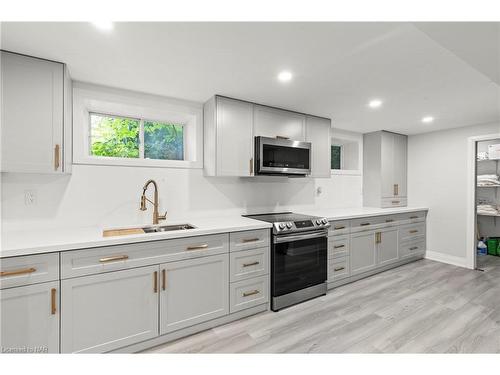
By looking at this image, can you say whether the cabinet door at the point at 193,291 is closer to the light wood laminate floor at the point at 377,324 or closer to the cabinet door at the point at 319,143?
the light wood laminate floor at the point at 377,324

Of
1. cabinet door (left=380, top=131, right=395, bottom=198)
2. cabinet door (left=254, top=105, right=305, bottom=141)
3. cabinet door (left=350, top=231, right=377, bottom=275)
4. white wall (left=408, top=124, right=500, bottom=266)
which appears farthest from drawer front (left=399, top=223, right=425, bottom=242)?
cabinet door (left=254, top=105, right=305, bottom=141)

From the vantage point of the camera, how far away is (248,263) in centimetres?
230

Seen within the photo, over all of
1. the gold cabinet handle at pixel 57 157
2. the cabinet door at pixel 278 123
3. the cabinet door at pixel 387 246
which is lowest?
the cabinet door at pixel 387 246

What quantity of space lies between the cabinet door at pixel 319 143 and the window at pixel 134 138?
1644 mm

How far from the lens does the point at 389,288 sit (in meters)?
3.00

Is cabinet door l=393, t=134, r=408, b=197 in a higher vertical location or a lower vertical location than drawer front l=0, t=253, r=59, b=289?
higher

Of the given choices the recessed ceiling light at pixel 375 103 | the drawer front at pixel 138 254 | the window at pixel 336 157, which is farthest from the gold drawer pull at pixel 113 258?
the window at pixel 336 157

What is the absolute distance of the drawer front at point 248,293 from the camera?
2225 mm

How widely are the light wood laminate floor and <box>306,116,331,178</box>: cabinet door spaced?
1.53 m

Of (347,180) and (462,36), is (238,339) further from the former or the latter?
(347,180)

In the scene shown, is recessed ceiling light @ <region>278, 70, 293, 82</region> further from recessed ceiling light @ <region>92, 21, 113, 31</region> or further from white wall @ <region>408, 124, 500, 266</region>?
white wall @ <region>408, 124, 500, 266</region>

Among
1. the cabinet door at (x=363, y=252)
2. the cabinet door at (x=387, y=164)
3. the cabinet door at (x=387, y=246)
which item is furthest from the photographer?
the cabinet door at (x=387, y=164)

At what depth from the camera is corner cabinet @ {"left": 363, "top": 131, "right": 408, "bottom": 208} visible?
4.05 meters

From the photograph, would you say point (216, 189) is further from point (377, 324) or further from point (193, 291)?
point (377, 324)
